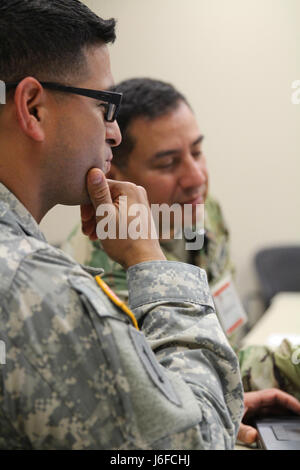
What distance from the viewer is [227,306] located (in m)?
1.74

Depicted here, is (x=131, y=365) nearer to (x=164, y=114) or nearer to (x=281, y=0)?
(x=164, y=114)

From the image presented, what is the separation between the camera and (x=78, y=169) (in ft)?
2.62

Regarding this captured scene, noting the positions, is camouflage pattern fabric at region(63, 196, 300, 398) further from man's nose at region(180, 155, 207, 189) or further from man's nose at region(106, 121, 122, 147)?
man's nose at region(106, 121, 122, 147)

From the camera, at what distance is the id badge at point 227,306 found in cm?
167

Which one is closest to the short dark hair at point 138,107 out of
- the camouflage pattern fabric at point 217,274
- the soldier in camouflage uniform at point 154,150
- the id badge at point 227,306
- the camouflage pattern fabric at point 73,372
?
the soldier in camouflage uniform at point 154,150

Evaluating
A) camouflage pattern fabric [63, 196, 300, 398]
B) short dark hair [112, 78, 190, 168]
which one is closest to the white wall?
camouflage pattern fabric [63, 196, 300, 398]

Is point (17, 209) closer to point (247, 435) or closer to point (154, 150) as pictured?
point (247, 435)

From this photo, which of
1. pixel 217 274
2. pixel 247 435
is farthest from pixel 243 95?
pixel 247 435

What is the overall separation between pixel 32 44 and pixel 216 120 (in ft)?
8.45

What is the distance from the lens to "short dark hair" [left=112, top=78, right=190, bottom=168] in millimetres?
1609

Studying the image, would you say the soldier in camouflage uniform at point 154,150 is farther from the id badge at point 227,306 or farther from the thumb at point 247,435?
the thumb at point 247,435

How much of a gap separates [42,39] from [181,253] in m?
1.15

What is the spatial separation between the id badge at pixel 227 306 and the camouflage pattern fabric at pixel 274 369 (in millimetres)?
324
